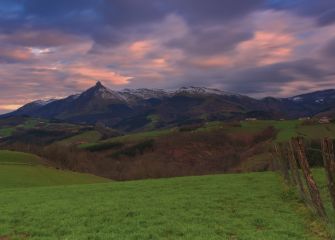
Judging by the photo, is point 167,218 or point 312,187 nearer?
point 312,187

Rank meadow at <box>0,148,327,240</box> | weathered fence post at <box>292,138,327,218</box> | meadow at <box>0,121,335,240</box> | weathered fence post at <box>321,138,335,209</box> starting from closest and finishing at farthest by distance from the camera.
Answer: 1. weathered fence post at <box>321,138,335,209</box>
2. meadow at <box>0,121,335,240</box>
3. meadow at <box>0,148,327,240</box>
4. weathered fence post at <box>292,138,327,218</box>

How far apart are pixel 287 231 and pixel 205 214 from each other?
622 cm

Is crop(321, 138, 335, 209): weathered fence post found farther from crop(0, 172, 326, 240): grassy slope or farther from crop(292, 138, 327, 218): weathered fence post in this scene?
crop(292, 138, 327, 218): weathered fence post

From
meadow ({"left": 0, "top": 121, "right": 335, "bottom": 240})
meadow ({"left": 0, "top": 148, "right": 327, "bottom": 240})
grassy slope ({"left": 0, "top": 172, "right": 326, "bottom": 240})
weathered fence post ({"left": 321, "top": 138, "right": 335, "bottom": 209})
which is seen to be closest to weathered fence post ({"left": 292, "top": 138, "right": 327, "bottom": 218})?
meadow ({"left": 0, "top": 121, "right": 335, "bottom": 240})

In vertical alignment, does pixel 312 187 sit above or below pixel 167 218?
above

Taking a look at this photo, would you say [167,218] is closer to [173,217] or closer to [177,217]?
[173,217]

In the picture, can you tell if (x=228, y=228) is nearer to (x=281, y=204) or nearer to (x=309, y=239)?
(x=309, y=239)

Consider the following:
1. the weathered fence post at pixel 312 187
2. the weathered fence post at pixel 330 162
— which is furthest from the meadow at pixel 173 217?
the weathered fence post at pixel 330 162

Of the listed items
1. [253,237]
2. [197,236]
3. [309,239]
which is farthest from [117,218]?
[309,239]

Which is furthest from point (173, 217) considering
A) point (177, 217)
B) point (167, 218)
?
point (167, 218)

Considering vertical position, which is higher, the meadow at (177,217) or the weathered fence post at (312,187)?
the weathered fence post at (312,187)

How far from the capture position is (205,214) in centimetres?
2494

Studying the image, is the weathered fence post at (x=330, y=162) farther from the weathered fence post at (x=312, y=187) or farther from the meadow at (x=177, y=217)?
the weathered fence post at (x=312, y=187)

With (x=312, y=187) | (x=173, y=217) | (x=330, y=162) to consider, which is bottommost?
(x=173, y=217)
